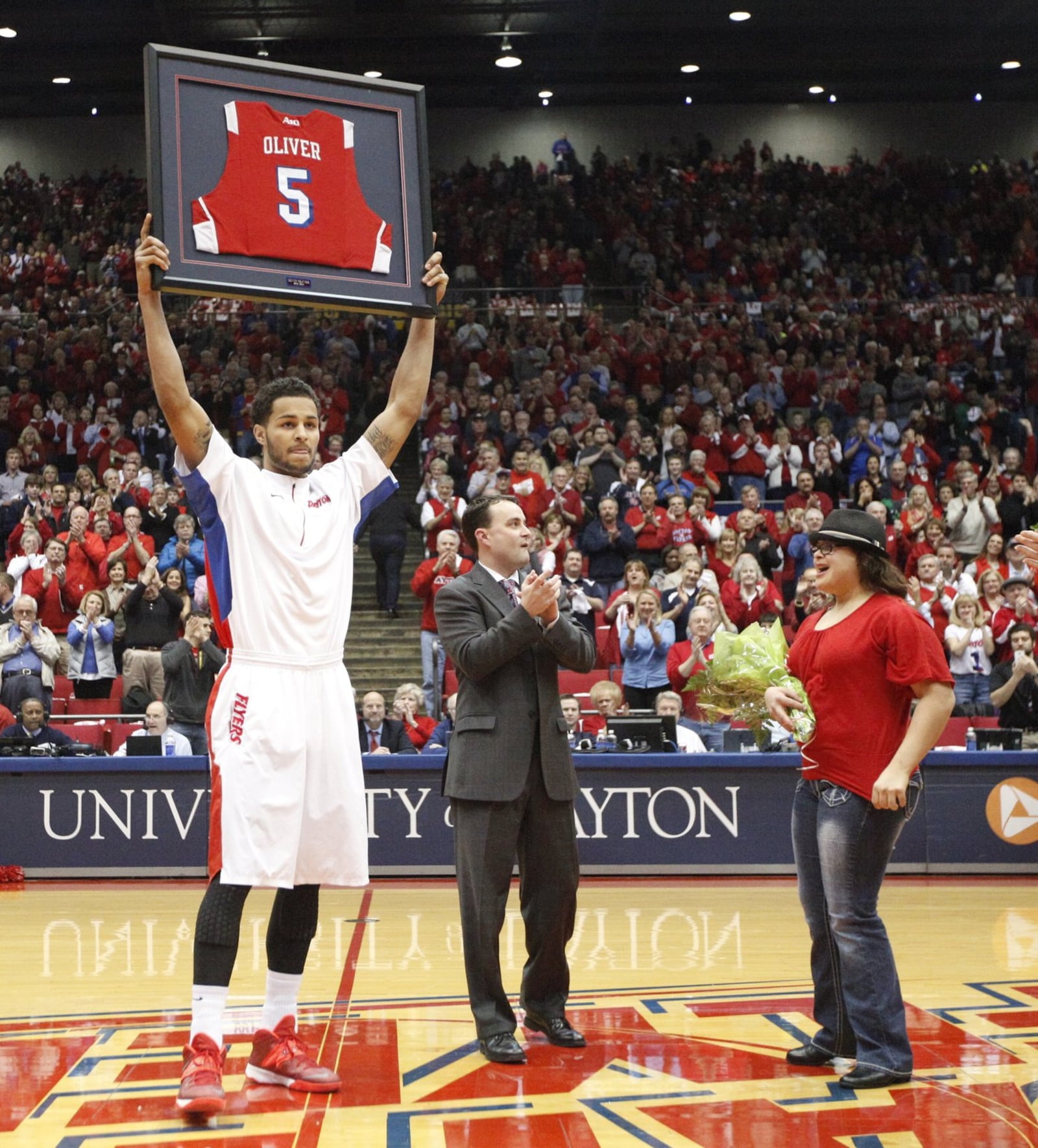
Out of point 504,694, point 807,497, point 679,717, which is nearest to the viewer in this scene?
point 504,694

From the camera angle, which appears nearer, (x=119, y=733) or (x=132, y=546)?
(x=119, y=733)

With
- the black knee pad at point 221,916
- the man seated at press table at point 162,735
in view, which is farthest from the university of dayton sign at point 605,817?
the black knee pad at point 221,916

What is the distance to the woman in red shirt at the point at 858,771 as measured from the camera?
4.43 metres

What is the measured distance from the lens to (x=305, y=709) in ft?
14.1

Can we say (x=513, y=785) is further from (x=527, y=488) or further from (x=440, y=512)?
(x=527, y=488)


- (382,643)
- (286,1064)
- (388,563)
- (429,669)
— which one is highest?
(388,563)

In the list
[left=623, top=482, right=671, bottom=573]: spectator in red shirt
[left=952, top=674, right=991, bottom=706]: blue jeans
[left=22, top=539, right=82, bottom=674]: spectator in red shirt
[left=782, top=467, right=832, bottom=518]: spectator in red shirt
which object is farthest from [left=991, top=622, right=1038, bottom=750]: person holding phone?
[left=22, top=539, right=82, bottom=674]: spectator in red shirt

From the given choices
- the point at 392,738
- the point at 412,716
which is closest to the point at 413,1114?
the point at 392,738

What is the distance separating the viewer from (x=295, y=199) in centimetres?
454

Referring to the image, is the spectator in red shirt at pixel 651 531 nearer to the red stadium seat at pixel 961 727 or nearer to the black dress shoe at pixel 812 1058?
the red stadium seat at pixel 961 727

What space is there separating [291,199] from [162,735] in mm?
6778

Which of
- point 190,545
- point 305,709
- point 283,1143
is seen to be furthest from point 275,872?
point 190,545

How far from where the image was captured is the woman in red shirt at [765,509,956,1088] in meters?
4.43

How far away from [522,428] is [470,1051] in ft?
39.2
